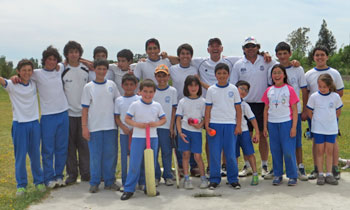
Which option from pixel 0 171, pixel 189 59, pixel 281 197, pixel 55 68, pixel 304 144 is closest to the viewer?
pixel 281 197

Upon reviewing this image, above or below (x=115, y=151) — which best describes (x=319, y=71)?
above

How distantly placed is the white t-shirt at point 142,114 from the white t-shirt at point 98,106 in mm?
440

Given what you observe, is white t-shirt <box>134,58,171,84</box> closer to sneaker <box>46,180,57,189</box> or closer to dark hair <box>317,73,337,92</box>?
sneaker <box>46,180,57,189</box>

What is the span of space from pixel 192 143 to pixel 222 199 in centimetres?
103

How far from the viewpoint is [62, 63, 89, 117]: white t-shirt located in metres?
5.99

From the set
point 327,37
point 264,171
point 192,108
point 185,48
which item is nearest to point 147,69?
point 185,48

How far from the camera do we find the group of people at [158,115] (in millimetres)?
5523

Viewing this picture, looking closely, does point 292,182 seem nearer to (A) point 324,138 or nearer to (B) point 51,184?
(A) point 324,138

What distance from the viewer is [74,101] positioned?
6.02 m

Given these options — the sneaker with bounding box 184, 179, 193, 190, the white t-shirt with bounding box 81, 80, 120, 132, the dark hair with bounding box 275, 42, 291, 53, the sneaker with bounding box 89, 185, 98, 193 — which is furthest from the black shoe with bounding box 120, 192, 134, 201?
the dark hair with bounding box 275, 42, 291, 53

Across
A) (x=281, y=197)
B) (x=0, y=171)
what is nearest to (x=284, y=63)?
(x=281, y=197)

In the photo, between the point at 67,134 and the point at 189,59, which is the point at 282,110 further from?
the point at 67,134

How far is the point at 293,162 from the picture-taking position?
5.68 m

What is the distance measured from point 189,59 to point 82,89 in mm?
1853
